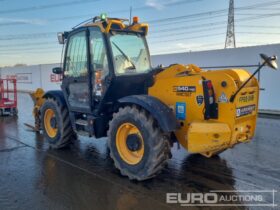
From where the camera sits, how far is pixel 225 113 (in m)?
4.28

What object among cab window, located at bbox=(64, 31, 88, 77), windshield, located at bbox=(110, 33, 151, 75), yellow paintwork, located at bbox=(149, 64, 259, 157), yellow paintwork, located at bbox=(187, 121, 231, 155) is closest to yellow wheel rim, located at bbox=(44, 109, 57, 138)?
cab window, located at bbox=(64, 31, 88, 77)

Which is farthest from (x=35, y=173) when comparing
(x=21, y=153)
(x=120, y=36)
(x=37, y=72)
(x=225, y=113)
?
(x=37, y=72)

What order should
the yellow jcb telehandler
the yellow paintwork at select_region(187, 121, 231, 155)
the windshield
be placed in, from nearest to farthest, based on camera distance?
1. the yellow paintwork at select_region(187, 121, 231, 155)
2. the yellow jcb telehandler
3. the windshield

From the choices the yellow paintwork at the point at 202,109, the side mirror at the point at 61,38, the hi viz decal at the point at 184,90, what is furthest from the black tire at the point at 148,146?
the side mirror at the point at 61,38

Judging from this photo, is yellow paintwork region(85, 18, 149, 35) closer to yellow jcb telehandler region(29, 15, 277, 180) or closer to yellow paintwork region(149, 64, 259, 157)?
yellow jcb telehandler region(29, 15, 277, 180)

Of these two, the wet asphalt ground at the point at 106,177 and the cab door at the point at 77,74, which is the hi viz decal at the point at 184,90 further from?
the cab door at the point at 77,74

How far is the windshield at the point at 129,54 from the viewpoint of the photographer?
535cm

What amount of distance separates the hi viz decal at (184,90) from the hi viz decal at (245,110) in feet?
2.33

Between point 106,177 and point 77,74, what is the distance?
2.32 meters

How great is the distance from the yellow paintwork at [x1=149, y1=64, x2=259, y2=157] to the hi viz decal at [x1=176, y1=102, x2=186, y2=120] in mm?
51

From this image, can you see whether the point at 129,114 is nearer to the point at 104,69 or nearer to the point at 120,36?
the point at 104,69

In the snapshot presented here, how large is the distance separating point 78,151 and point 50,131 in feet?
3.37

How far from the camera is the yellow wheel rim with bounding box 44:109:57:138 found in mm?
6863

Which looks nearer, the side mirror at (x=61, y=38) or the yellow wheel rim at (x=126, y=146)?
the yellow wheel rim at (x=126, y=146)
